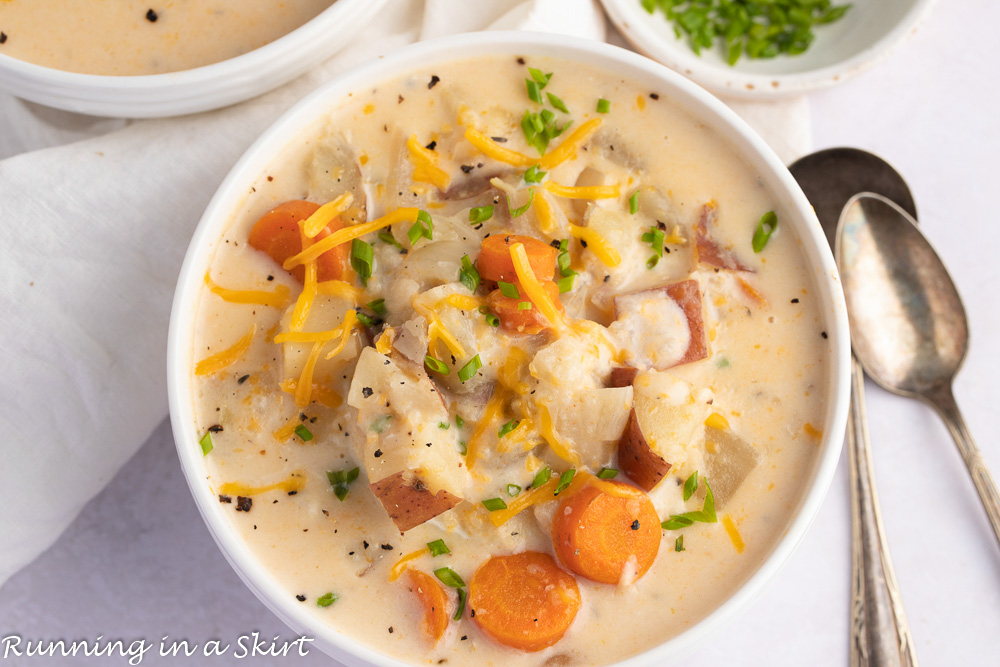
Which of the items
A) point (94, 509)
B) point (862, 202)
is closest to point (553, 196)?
point (862, 202)

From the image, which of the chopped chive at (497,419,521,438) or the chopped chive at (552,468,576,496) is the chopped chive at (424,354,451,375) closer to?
the chopped chive at (497,419,521,438)

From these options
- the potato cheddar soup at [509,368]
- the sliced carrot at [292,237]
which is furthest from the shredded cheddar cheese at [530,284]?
the sliced carrot at [292,237]

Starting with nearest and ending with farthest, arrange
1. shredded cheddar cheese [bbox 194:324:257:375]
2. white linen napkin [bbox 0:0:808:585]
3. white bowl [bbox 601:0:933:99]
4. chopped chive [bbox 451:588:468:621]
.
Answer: chopped chive [bbox 451:588:468:621] < shredded cheddar cheese [bbox 194:324:257:375] < white linen napkin [bbox 0:0:808:585] < white bowl [bbox 601:0:933:99]

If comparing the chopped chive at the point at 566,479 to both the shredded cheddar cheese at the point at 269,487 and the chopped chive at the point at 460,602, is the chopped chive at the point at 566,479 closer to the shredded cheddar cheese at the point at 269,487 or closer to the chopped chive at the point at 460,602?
the chopped chive at the point at 460,602

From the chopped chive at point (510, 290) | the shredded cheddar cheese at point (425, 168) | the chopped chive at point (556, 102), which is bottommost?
the chopped chive at point (510, 290)

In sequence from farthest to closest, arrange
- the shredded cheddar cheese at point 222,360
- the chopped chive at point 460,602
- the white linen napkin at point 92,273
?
the white linen napkin at point 92,273 → the shredded cheddar cheese at point 222,360 → the chopped chive at point 460,602

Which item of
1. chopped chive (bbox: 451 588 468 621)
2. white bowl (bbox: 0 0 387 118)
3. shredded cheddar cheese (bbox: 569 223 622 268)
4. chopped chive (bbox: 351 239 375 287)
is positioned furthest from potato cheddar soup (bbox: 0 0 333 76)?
chopped chive (bbox: 451 588 468 621)

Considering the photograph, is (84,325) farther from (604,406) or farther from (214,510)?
(604,406)

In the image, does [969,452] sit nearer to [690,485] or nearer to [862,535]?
[862,535]
